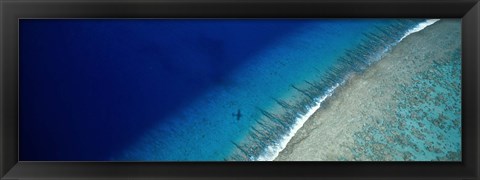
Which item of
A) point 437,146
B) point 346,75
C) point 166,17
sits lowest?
point 437,146

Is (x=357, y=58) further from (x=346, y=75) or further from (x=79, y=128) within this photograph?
(x=79, y=128)

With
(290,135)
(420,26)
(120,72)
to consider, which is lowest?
(290,135)

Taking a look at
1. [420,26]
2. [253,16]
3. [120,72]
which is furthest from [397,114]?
[120,72]

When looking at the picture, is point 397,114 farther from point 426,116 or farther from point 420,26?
point 420,26

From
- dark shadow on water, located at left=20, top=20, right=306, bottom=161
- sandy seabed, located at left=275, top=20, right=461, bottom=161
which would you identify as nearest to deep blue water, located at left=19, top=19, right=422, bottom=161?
dark shadow on water, located at left=20, top=20, right=306, bottom=161

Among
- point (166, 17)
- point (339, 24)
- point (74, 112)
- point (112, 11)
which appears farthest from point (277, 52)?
point (74, 112)
